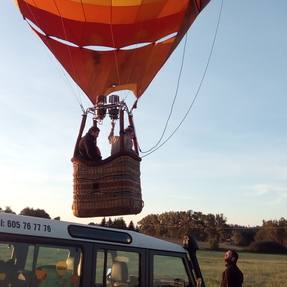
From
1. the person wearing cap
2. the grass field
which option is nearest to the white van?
the person wearing cap

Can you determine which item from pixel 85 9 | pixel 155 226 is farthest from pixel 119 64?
pixel 155 226

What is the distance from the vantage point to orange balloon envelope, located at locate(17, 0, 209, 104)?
10.7m

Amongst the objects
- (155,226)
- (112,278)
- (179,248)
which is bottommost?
(112,278)

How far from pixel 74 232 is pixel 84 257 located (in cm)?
26

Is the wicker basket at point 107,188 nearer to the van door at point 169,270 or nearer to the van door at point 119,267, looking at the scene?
the van door at point 169,270

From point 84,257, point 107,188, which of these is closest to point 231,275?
point 107,188

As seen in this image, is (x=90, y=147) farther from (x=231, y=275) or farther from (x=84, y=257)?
(x=84, y=257)

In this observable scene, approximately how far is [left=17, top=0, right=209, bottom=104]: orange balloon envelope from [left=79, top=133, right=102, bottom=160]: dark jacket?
186cm

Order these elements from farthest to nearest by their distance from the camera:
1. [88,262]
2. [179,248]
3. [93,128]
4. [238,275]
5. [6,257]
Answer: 1. [93,128]
2. [238,275]
3. [179,248]
4. [88,262]
5. [6,257]

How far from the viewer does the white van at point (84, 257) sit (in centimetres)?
486

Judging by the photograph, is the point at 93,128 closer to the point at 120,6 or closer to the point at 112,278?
the point at 120,6

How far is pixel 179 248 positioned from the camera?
6.35 meters

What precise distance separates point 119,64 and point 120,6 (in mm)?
1160

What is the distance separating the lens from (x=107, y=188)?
333 inches
